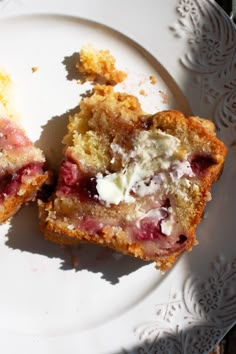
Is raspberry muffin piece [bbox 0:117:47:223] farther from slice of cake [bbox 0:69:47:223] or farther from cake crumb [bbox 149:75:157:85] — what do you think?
cake crumb [bbox 149:75:157:85]

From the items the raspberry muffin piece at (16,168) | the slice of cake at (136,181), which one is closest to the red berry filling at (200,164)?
the slice of cake at (136,181)

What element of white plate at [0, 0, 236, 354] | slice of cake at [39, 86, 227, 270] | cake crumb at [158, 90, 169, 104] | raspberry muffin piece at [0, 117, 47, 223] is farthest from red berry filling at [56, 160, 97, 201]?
cake crumb at [158, 90, 169, 104]

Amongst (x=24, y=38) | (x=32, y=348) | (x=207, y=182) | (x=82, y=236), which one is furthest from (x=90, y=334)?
(x=24, y=38)

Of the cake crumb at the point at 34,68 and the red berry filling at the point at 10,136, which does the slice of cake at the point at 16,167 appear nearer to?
the red berry filling at the point at 10,136

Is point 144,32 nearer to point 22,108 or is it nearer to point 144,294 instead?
point 22,108

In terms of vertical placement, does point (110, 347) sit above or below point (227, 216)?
below

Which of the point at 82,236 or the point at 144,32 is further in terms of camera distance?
the point at 144,32

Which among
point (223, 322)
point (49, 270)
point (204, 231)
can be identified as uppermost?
point (204, 231)
